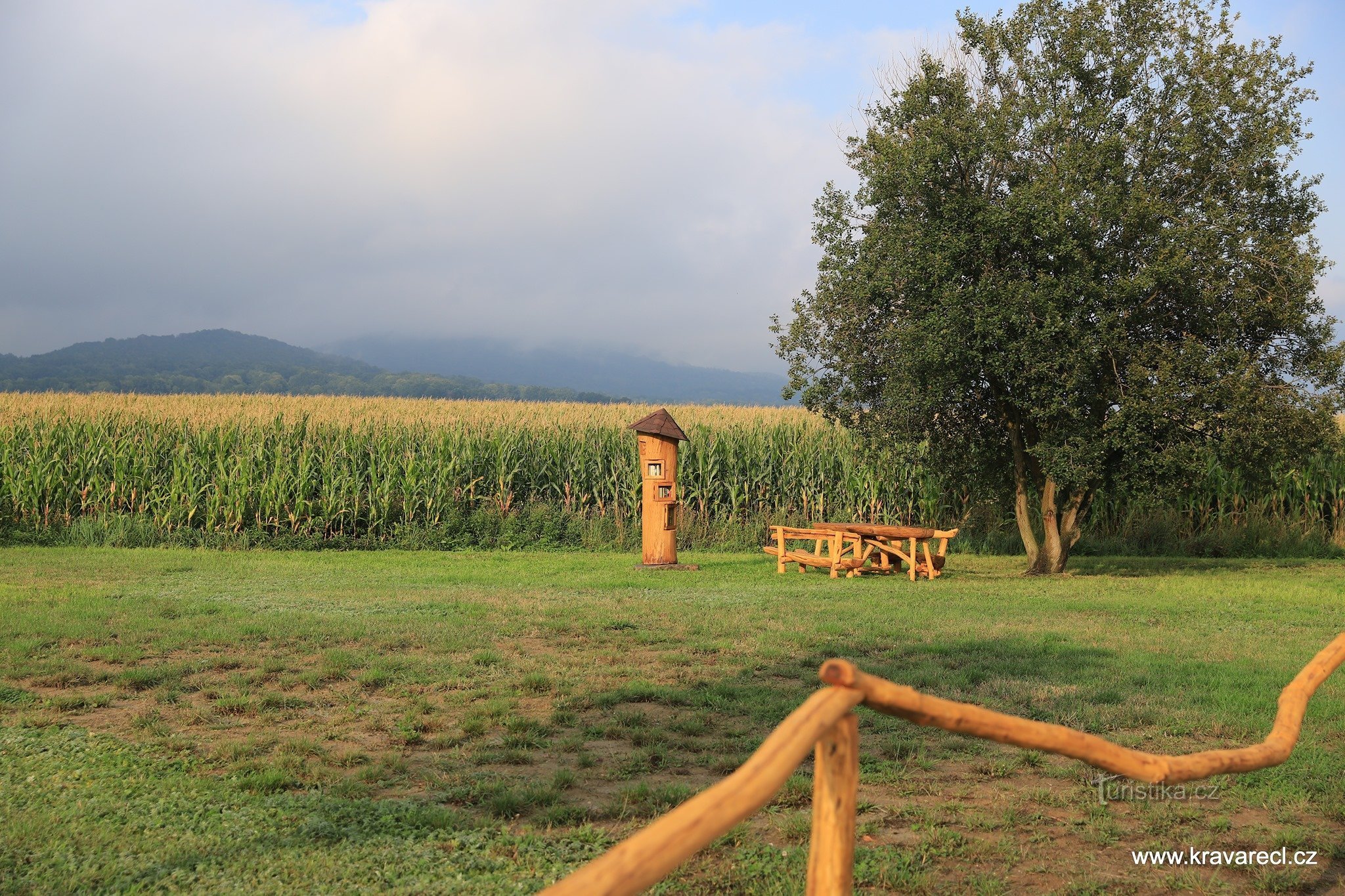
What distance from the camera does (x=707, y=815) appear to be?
1.98 metres

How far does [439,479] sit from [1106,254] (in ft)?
38.4

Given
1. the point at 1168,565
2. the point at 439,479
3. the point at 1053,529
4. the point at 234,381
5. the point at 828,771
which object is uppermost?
the point at 234,381

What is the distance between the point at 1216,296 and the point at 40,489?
1902cm

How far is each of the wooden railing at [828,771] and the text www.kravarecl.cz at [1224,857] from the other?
1.20 metres

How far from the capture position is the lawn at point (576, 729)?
4.27m

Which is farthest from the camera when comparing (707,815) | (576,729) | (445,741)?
(576,729)

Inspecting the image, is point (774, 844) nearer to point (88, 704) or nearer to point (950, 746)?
point (950, 746)

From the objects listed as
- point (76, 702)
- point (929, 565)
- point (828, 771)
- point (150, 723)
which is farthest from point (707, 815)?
point (929, 565)

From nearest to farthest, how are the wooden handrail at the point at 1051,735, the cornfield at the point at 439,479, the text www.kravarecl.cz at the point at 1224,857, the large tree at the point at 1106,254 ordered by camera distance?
the wooden handrail at the point at 1051,735
the text www.kravarecl.cz at the point at 1224,857
the large tree at the point at 1106,254
the cornfield at the point at 439,479

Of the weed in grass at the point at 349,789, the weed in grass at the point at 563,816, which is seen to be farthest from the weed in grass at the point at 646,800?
the weed in grass at the point at 349,789

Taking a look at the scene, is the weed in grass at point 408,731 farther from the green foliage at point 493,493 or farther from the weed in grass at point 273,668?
the green foliage at point 493,493

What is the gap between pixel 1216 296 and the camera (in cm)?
1276

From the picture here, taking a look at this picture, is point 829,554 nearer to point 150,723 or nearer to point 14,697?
point 150,723

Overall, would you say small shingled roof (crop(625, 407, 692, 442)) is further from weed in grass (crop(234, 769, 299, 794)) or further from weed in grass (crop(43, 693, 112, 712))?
weed in grass (crop(234, 769, 299, 794))
